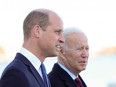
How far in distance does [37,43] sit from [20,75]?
274mm

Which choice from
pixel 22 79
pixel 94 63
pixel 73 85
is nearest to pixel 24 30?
pixel 22 79

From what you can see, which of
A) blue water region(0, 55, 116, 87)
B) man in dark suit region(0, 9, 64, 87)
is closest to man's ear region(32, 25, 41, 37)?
man in dark suit region(0, 9, 64, 87)

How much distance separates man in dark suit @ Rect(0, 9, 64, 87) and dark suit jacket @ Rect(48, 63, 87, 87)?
2.36ft

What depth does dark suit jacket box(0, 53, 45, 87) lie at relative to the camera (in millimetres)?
3221

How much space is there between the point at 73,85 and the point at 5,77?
1.11m

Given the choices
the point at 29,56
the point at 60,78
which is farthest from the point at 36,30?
the point at 60,78

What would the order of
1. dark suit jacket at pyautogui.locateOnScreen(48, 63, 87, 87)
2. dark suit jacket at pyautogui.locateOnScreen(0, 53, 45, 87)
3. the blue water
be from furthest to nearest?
the blue water < dark suit jacket at pyautogui.locateOnScreen(48, 63, 87, 87) < dark suit jacket at pyautogui.locateOnScreen(0, 53, 45, 87)

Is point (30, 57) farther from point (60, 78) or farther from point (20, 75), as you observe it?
point (60, 78)

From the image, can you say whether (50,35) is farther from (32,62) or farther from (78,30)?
(78,30)

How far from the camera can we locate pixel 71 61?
4.43 m

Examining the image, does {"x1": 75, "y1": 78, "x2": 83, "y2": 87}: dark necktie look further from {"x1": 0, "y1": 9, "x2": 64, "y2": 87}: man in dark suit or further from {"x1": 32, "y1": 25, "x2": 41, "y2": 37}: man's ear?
{"x1": 32, "y1": 25, "x2": 41, "y2": 37}: man's ear

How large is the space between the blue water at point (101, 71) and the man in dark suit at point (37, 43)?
15.8 feet

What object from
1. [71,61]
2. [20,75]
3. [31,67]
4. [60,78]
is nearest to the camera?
[20,75]

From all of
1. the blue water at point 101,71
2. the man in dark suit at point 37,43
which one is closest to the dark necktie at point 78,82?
the man in dark suit at point 37,43
